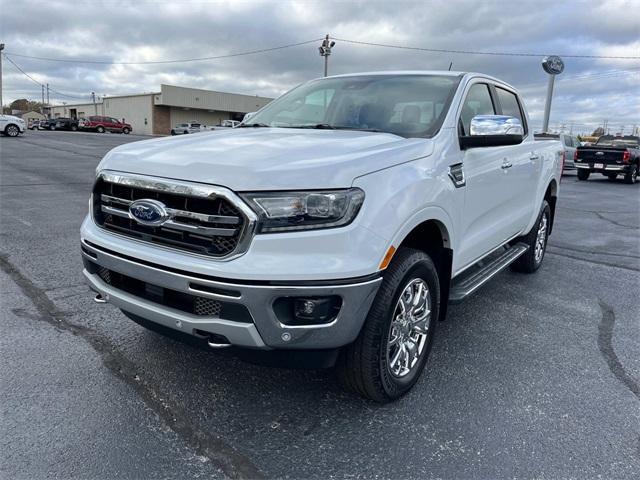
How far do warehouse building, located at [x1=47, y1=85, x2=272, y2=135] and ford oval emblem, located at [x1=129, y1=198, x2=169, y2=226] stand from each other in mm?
58023

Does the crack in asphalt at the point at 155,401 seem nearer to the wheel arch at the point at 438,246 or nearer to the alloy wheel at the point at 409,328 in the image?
the alloy wheel at the point at 409,328

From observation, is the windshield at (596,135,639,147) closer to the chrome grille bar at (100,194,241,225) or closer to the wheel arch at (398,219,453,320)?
the wheel arch at (398,219,453,320)

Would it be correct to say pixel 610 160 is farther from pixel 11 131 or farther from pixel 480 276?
pixel 11 131

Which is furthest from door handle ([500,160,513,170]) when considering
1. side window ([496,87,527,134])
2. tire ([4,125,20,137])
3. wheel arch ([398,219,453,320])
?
tire ([4,125,20,137])

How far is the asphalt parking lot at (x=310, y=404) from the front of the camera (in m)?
2.42

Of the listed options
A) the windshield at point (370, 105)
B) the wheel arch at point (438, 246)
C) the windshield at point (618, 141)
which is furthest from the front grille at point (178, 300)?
the windshield at point (618, 141)

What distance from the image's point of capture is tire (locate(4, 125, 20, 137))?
3045 centimetres

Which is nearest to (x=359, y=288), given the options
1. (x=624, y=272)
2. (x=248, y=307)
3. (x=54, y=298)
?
(x=248, y=307)

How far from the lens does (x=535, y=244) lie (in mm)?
5578

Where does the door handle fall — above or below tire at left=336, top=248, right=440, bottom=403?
above

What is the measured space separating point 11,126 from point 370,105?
108ft

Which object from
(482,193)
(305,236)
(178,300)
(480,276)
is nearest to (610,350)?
(480,276)

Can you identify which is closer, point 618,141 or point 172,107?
point 618,141

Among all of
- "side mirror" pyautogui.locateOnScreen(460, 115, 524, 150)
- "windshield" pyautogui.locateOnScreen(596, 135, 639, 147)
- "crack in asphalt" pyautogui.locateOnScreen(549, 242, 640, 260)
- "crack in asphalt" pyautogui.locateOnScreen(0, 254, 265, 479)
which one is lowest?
"crack in asphalt" pyautogui.locateOnScreen(0, 254, 265, 479)
